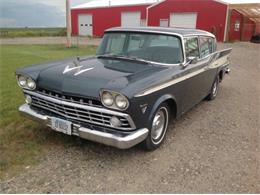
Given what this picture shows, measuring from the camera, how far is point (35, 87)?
3.67 metres

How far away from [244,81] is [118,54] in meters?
5.92

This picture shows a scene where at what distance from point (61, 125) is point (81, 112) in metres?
0.36

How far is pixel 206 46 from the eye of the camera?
218 inches

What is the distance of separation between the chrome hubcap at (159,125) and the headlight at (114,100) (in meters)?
0.75

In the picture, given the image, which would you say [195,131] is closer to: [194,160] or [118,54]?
[194,160]

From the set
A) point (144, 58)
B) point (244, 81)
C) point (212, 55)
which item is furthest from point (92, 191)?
point (244, 81)

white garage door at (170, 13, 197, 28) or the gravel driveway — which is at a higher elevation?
white garage door at (170, 13, 197, 28)

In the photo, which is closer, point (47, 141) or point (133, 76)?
point (133, 76)

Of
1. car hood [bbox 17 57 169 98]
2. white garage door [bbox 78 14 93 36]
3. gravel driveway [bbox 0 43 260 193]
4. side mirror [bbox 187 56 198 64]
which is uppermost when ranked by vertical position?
white garage door [bbox 78 14 93 36]

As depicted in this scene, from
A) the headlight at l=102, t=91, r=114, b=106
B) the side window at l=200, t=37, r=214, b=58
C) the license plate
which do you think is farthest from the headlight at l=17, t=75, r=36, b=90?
the side window at l=200, t=37, r=214, b=58

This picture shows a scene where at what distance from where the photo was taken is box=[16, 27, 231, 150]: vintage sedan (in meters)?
3.07

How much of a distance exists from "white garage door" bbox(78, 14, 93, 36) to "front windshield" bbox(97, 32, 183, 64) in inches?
1226

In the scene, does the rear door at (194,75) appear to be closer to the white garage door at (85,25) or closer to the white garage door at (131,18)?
the white garage door at (131,18)

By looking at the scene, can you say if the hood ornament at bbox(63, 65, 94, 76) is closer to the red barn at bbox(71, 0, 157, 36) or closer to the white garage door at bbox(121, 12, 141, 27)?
the red barn at bbox(71, 0, 157, 36)
